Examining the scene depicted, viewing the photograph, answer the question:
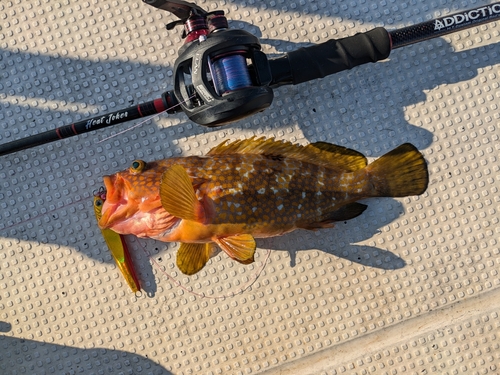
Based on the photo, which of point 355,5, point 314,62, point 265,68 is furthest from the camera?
point 355,5

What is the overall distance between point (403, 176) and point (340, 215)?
1.25ft

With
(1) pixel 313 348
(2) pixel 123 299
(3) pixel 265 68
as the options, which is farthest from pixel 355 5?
(2) pixel 123 299

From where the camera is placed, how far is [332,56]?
2137 mm

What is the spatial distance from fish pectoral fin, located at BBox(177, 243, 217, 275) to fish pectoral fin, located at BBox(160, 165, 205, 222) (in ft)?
0.95

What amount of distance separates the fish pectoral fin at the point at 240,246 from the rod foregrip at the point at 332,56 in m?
0.78

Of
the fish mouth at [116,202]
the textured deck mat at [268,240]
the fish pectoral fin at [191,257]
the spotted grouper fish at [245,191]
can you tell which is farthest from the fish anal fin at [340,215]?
the fish mouth at [116,202]

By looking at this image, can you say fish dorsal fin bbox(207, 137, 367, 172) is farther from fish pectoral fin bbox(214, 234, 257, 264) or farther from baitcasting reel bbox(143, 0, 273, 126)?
fish pectoral fin bbox(214, 234, 257, 264)

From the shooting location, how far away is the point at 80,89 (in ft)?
8.30

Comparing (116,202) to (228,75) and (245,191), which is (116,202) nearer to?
(245,191)

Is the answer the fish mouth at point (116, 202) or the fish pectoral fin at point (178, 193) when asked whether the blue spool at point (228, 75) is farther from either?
the fish mouth at point (116, 202)

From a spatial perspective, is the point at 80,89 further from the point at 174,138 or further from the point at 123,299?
the point at 123,299

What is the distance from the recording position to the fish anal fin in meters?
2.26

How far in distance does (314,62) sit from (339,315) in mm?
1432

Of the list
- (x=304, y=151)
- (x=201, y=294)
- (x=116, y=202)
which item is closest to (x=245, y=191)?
(x=304, y=151)
